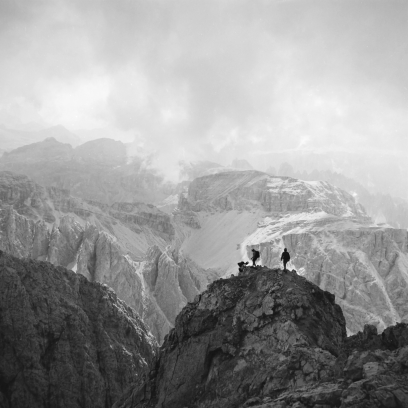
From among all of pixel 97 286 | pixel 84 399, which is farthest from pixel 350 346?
pixel 97 286

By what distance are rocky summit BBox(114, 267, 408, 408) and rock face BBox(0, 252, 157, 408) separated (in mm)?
Result: 23882

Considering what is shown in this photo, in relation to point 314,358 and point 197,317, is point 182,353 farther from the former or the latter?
point 314,358

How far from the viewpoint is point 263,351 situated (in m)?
32.7

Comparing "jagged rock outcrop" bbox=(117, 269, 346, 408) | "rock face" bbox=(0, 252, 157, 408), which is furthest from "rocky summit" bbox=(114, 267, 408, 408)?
"rock face" bbox=(0, 252, 157, 408)

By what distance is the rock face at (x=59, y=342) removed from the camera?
61344mm

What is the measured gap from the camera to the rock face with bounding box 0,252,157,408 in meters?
61.3

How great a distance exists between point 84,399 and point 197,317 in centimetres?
3240

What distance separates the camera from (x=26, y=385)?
2383 inches

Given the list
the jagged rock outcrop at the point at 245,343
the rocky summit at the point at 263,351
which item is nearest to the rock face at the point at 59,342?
the rocky summit at the point at 263,351

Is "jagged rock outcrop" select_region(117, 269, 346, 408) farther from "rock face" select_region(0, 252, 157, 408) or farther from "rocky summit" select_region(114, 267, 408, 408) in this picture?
"rock face" select_region(0, 252, 157, 408)

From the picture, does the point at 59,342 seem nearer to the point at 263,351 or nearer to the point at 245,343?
the point at 245,343

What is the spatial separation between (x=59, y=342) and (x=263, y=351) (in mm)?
41416

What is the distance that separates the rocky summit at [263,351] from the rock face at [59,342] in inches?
940

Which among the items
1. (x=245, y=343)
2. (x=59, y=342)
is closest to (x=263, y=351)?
(x=245, y=343)
